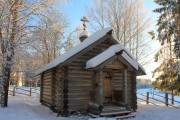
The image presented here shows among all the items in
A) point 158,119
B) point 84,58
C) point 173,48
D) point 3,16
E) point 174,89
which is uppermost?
point 3,16

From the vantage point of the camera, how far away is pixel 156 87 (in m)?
18.9

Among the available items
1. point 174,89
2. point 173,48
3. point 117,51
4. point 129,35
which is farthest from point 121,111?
point 129,35

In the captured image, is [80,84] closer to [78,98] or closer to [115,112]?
[78,98]

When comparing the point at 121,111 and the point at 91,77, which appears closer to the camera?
the point at 121,111

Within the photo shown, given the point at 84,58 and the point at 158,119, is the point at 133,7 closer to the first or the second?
the point at 84,58

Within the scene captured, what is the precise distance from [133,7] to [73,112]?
1538 cm

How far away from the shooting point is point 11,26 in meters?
13.9

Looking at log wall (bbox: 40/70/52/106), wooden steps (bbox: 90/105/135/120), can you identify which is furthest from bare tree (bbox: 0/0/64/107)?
wooden steps (bbox: 90/105/135/120)

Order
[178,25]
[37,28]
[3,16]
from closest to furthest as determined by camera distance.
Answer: [3,16]
[37,28]
[178,25]

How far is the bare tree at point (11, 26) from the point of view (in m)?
13.7

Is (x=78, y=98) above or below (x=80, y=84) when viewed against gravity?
below

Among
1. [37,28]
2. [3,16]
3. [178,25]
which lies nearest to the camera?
[3,16]

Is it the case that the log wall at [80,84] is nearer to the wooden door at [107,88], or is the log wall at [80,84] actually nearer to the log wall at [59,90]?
the log wall at [59,90]

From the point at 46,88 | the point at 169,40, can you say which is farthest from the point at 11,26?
the point at 169,40
